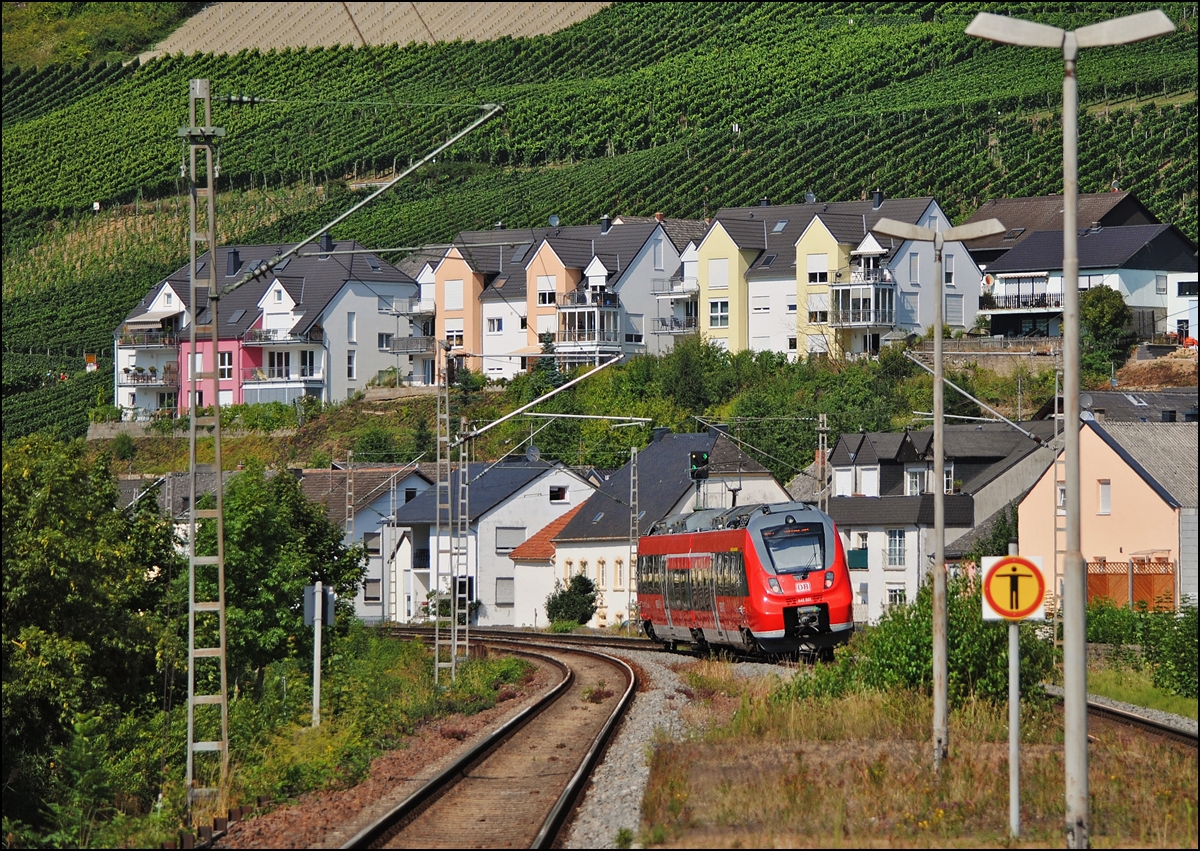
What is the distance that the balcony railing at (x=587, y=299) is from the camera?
89688mm

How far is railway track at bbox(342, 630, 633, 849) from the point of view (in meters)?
13.9

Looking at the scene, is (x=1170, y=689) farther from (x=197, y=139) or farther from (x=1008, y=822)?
(x=197, y=139)

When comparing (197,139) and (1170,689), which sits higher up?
(197,139)

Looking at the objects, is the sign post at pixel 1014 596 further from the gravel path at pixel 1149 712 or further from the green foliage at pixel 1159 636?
the gravel path at pixel 1149 712

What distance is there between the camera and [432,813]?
49.8 ft

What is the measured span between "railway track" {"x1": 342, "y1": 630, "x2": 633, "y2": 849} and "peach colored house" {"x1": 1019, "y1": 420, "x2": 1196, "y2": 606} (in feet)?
63.8

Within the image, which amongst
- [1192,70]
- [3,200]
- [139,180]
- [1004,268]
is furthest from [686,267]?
[3,200]

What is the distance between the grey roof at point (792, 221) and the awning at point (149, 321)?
3464 centimetres

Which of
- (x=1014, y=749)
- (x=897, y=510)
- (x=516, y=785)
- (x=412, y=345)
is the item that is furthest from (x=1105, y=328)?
(x=1014, y=749)

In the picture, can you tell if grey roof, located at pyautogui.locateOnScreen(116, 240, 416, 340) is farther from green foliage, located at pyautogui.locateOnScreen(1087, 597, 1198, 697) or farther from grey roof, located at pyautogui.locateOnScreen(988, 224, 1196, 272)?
green foliage, located at pyautogui.locateOnScreen(1087, 597, 1198, 697)

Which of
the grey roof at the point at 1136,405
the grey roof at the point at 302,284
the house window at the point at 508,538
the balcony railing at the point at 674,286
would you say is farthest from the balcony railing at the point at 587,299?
the grey roof at the point at 1136,405

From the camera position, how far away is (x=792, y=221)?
91.0 meters

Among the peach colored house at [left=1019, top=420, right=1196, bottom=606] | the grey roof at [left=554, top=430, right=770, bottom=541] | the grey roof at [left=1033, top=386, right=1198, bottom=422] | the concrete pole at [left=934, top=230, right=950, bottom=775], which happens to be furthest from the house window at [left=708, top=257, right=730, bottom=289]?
the concrete pole at [left=934, top=230, right=950, bottom=775]

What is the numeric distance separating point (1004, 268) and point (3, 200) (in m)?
90.9
